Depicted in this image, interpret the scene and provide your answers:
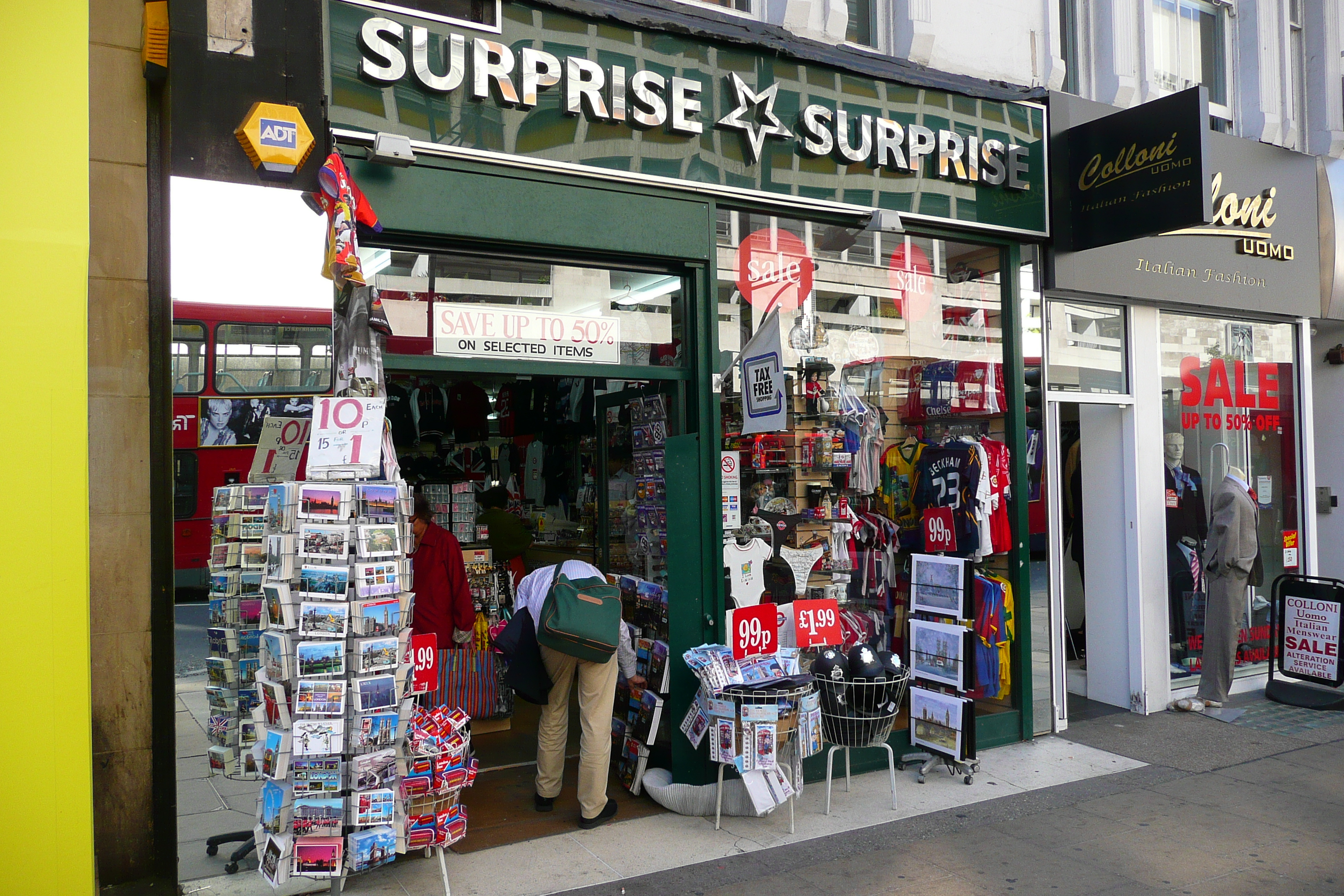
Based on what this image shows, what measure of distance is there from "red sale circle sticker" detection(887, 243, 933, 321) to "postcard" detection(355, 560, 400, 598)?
429 cm

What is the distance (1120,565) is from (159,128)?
24.6ft

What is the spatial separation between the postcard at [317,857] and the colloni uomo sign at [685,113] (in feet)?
11.5

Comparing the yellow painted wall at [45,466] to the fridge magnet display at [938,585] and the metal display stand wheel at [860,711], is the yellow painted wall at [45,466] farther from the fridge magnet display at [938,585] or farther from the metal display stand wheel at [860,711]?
the fridge magnet display at [938,585]

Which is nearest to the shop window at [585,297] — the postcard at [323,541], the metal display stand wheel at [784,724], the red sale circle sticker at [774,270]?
the red sale circle sticker at [774,270]

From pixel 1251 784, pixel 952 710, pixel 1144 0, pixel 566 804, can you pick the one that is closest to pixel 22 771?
pixel 566 804

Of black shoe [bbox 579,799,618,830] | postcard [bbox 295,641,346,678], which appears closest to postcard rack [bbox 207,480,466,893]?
postcard [bbox 295,641,346,678]

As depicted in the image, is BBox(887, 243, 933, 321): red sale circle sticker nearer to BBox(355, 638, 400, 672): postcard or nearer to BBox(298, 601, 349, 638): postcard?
BBox(355, 638, 400, 672): postcard

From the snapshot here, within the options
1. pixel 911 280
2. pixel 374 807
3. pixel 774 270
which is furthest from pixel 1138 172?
pixel 374 807

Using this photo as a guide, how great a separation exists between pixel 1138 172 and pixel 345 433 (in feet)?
19.0

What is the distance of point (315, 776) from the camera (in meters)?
4.20

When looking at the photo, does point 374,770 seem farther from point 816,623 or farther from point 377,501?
point 816,623

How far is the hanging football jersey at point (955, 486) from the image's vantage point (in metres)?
6.85

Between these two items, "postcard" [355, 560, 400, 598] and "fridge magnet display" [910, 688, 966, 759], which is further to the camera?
"fridge magnet display" [910, 688, 966, 759]

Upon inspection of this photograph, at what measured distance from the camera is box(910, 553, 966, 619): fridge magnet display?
20.6ft
